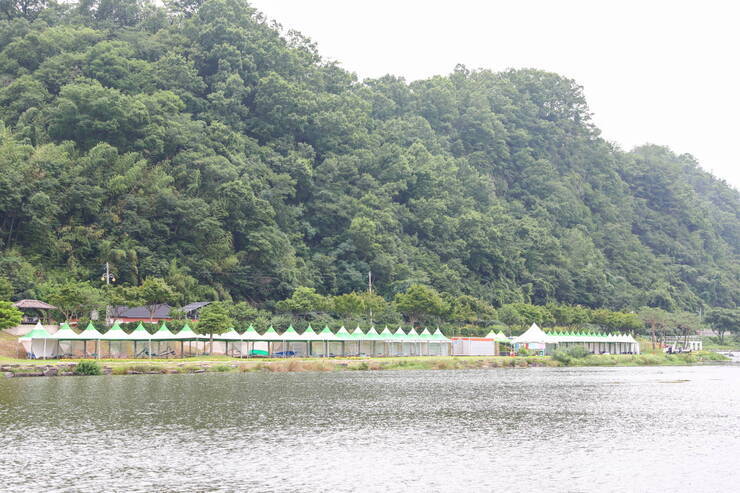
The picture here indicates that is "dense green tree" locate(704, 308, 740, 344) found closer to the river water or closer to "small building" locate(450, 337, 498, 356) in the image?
"small building" locate(450, 337, 498, 356)

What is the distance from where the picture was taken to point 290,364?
6462 cm

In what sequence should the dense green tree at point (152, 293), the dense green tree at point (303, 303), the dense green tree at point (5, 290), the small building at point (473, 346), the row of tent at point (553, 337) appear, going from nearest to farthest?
the dense green tree at point (5, 290) < the dense green tree at point (152, 293) < the dense green tree at point (303, 303) < the row of tent at point (553, 337) < the small building at point (473, 346)

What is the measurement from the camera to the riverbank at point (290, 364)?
5381 centimetres

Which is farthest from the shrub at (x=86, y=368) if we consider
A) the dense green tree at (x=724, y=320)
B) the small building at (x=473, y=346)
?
the dense green tree at (x=724, y=320)

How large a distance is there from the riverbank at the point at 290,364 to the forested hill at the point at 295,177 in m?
22.5

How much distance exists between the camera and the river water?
19359mm

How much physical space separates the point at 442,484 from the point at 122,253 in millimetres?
71540

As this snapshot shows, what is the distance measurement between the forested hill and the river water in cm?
4651

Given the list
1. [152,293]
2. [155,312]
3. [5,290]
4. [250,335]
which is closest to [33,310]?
[5,290]

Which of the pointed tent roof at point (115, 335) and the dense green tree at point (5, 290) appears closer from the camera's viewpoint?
the pointed tent roof at point (115, 335)

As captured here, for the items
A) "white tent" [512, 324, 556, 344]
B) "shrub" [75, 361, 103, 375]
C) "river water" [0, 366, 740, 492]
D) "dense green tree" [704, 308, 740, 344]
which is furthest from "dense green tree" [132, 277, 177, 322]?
"dense green tree" [704, 308, 740, 344]

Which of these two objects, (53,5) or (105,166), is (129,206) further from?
(53,5)

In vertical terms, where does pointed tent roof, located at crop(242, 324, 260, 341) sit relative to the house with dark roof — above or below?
below

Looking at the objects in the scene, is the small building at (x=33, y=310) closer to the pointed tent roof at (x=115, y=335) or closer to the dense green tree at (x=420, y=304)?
the pointed tent roof at (x=115, y=335)
